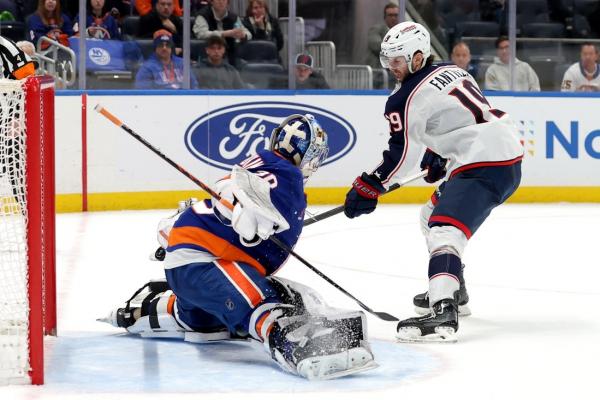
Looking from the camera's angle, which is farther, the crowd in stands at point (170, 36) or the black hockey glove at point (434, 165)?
the crowd in stands at point (170, 36)

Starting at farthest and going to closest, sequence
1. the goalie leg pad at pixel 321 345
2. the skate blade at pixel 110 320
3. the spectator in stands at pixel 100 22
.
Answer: the spectator in stands at pixel 100 22, the skate blade at pixel 110 320, the goalie leg pad at pixel 321 345

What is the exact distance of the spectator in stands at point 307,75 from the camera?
8.49 meters

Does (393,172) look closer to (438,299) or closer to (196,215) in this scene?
(438,299)

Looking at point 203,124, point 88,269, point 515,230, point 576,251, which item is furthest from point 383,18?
point 88,269

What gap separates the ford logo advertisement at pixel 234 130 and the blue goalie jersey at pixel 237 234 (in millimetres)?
4288

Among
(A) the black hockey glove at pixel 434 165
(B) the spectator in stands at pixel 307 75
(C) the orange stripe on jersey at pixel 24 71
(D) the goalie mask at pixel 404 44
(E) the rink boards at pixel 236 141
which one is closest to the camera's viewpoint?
(D) the goalie mask at pixel 404 44

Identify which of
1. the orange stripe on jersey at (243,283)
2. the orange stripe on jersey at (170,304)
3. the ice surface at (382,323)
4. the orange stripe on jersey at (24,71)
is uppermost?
the orange stripe on jersey at (24,71)

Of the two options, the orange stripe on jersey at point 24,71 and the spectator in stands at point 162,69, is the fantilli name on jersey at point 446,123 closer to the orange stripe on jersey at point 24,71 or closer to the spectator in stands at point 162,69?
the orange stripe on jersey at point 24,71

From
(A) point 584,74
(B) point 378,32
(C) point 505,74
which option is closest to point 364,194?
(B) point 378,32

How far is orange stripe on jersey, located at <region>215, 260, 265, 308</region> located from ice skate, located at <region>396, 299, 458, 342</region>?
0.65 m

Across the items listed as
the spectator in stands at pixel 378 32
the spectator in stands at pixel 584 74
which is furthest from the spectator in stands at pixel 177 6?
the spectator in stands at pixel 584 74

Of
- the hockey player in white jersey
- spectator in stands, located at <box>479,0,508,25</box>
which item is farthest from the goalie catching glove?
spectator in stands, located at <box>479,0,508,25</box>

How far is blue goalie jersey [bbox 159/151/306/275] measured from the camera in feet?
12.1

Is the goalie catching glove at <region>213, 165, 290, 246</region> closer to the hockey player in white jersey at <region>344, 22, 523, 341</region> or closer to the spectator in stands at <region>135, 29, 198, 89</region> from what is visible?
the hockey player in white jersey at <region>344, 22, 523, 341</region>
